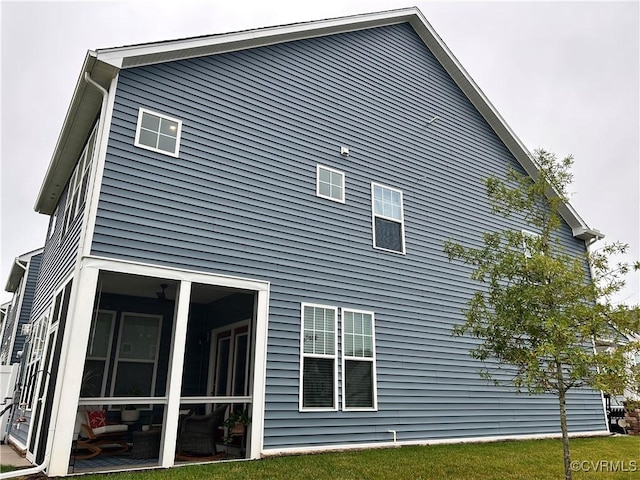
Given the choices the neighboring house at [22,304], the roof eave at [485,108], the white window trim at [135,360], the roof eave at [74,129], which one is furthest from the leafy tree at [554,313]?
the neighboring house at [22,304]

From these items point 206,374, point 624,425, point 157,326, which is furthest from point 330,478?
point 624,425

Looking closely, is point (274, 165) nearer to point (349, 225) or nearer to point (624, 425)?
point (349, 225)

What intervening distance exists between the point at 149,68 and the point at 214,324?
5.52m

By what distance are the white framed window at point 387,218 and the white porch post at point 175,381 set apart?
13.3 feet

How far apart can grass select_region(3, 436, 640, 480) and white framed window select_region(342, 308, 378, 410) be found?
83 cm

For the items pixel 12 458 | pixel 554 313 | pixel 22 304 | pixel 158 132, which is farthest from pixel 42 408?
pixel 22 304

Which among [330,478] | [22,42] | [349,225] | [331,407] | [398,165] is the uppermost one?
[22,42]

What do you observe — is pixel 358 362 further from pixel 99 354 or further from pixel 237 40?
pixel 237 40

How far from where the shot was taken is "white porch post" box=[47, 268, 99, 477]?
5258 millimetres

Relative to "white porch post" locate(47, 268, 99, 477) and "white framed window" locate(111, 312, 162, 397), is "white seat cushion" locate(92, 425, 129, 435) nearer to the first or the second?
"white framed window" locate(111, 312, 162, 397)

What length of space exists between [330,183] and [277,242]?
5.90 feet

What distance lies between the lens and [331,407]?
7.57m

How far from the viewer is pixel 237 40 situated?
808 centimetres

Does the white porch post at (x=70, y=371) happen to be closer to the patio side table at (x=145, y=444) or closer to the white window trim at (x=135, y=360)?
the patio side table at (x=145, y=444)
